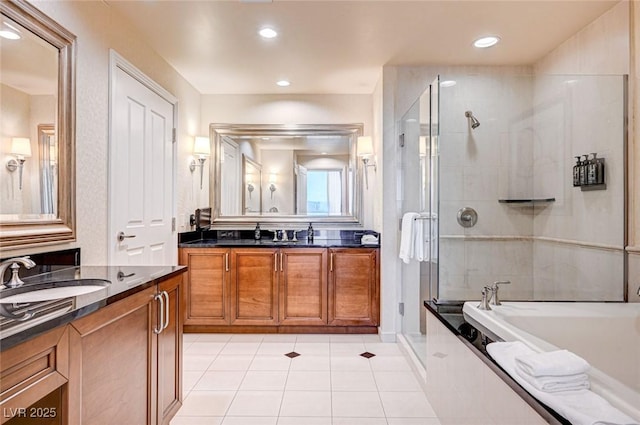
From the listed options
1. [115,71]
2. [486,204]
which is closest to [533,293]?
[486,204]

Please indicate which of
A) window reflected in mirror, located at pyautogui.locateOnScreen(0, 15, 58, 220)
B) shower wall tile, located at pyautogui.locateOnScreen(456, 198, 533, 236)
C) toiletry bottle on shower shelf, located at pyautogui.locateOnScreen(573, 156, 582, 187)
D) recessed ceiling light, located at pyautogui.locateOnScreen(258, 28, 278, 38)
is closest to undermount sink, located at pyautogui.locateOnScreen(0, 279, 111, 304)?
window reflected in mirror, located at pyautogui.locateOnScreen(0, 15, 58, 220)

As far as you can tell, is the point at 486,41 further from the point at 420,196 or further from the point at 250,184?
the point at 250,184

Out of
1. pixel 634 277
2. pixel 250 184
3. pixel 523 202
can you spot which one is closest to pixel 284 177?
pixel 250 184

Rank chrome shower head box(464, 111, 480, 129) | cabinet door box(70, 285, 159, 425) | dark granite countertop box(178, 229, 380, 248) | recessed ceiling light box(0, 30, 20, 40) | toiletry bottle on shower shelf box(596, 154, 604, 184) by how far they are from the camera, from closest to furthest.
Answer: cabinet door box(70, 285, 159, 425)
recessed ceiling light box(0, 30, 20, 40)
toiletry bottle on shower shelf box(596, 154, 604, 184)
chrome shower head box(464, 111, 480, 129)
dark granite countertop box(178, 229, 380, 248)

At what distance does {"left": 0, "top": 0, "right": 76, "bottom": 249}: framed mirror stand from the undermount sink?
0.68ft

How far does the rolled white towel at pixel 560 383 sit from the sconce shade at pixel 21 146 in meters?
2.16

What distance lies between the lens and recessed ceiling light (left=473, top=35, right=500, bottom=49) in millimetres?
2542

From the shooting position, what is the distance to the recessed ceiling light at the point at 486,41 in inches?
100

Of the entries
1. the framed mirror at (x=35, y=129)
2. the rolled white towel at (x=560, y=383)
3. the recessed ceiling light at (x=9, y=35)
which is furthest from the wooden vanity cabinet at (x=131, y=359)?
the rolled white towel at (x=560, y=383)

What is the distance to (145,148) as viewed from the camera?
2.59 metres

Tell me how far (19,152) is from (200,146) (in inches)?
84.1

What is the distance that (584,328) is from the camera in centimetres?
181

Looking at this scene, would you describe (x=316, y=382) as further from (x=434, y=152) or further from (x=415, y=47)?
(x=415, y=47)

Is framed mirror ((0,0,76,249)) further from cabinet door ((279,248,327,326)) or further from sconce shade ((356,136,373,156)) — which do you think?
sconce shade ((356,136,373,156))
